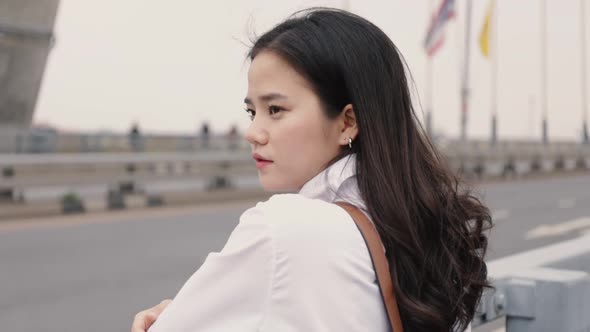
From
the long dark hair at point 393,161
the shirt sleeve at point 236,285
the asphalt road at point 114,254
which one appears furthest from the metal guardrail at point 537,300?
the shirt sleeve at point 236,285

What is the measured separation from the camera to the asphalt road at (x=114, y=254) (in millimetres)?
7441

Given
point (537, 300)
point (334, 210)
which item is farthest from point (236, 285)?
point (537, 300)

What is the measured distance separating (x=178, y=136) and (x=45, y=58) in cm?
1136

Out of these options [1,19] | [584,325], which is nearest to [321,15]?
[584,325]

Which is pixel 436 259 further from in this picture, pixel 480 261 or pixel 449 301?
pixel 480 261

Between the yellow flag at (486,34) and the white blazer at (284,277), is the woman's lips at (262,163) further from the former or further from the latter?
the yellow flag at (486,34)

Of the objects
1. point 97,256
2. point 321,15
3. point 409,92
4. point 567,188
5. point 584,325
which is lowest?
point 567,188

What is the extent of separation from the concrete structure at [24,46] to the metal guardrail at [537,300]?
1054cm

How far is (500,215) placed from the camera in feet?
55.8

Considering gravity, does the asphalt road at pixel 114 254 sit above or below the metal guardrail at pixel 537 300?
below

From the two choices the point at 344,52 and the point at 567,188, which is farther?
the point at 567,188

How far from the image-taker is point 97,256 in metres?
10.6

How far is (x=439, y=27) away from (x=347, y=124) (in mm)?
33456

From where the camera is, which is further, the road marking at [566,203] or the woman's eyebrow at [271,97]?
the road marking at [566,203]
